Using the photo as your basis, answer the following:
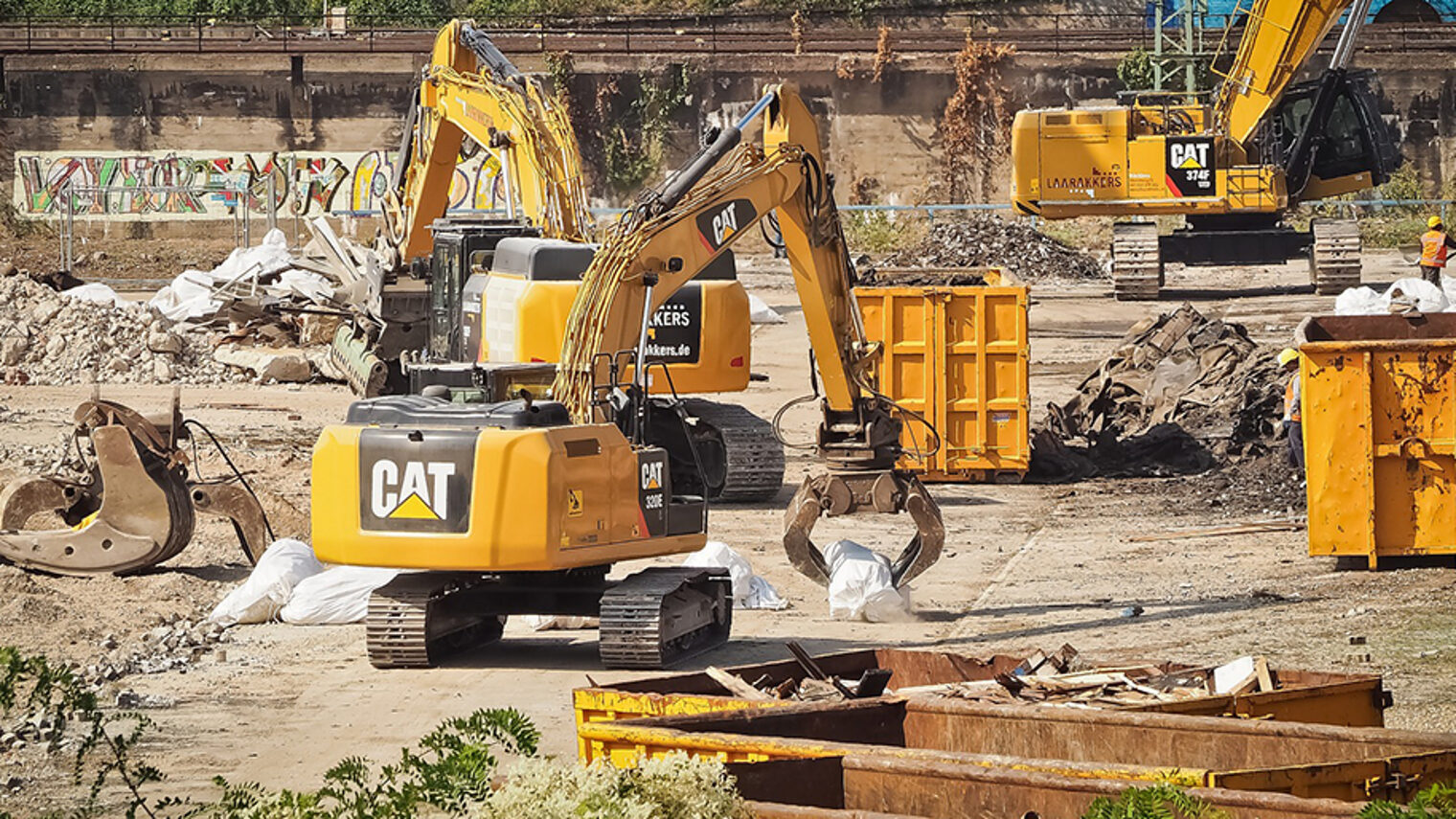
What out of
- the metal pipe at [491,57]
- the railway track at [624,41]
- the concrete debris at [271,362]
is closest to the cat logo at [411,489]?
the metal pipe at [491,57]

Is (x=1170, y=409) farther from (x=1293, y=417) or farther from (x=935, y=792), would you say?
(x=935, y=792)

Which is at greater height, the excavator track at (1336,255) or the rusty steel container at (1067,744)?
the excavator track at (1336,255)

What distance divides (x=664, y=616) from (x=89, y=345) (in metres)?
17.2

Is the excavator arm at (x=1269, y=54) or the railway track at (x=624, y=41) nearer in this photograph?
the excavator arm at (x=1269, y=54)

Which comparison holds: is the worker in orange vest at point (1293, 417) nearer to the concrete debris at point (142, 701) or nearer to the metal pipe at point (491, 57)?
the metal pipe at point (491, 57)

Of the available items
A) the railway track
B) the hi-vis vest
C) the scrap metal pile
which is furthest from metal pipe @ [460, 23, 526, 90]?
the railway track

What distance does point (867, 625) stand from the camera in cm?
1239

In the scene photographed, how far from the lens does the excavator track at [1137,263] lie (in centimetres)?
3238

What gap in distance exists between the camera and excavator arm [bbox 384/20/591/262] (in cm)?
1733

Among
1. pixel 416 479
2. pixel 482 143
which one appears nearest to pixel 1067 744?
pixel 416 479

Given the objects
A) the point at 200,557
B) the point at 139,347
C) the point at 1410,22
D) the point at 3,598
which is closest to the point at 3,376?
the point at 139,347

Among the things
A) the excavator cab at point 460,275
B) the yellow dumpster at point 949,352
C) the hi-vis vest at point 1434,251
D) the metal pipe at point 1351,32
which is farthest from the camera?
the metal pipe at point 1351,32

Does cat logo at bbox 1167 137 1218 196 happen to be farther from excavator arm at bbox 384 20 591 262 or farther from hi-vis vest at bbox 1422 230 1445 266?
excavator arm at bbox 384 20 591 262

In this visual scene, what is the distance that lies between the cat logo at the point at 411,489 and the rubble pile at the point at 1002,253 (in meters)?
25.8
